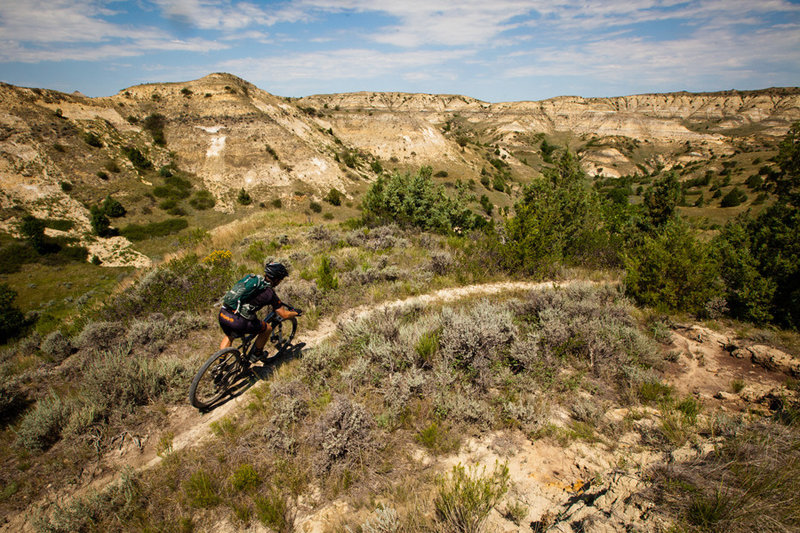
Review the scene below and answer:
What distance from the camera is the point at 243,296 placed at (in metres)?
4.94

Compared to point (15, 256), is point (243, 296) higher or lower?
lower

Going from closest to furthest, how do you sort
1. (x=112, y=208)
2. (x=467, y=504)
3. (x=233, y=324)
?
1. (x=467, y=504)
2. (x=233, y=324)
3. (x=112, y=208)

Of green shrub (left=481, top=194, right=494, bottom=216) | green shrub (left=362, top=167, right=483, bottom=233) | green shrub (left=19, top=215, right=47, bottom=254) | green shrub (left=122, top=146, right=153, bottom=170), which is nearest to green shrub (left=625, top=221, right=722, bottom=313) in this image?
green shrub (left=362, top=167, right=483, bottom=233)

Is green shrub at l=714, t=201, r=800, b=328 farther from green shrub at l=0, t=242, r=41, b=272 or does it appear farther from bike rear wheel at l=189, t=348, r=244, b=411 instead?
green shrub at l=0, t=242, r=41, b=272

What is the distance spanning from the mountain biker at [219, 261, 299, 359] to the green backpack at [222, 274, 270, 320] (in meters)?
0.06

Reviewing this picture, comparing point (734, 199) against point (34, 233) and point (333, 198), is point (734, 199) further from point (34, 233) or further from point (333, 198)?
point (34, 233)

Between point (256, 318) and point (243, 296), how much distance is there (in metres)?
0.51

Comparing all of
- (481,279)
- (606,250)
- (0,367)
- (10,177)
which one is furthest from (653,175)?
(10,177)

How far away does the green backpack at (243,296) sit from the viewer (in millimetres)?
4926

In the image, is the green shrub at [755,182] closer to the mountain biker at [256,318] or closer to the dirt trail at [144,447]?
the mountain biker at [256,318]

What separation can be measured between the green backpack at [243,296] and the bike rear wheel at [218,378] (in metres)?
0.63

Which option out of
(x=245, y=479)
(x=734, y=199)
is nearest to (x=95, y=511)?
(x=245, y=479)

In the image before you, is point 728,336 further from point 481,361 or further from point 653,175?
point 653,175

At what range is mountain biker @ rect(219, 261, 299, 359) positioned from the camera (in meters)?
5.00
